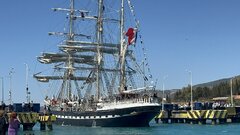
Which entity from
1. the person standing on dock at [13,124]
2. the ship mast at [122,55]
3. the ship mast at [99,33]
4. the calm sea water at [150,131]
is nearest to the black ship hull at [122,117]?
the calm sea water at [150,131]

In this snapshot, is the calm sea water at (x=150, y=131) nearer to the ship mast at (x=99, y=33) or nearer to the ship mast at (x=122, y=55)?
the ship mast at (x=122, y=55)

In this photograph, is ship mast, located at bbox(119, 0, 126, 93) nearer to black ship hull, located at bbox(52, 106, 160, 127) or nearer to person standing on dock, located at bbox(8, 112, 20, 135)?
black ship hull, located at bbox(52, 106, 160, 127)

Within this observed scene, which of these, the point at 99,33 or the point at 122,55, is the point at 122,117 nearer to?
the point at 122,55

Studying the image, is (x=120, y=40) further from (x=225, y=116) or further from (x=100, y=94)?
(x=225, y=116)

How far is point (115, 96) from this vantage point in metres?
94.8

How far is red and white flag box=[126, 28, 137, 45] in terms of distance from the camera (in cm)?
9312

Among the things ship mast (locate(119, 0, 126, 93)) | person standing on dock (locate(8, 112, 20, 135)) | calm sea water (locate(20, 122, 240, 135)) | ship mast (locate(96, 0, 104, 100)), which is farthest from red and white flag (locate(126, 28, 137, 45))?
person standing on dock (locate(8, 112, 20, 135))

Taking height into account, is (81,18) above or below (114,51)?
above

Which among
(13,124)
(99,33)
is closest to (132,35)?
(99,33)

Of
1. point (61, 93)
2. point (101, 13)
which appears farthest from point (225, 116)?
point (61, 93)

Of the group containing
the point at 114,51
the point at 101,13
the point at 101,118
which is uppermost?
the point at 101,13

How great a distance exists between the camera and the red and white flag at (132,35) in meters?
93.1

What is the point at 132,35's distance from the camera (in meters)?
93.8

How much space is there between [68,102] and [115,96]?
68.9 feet
